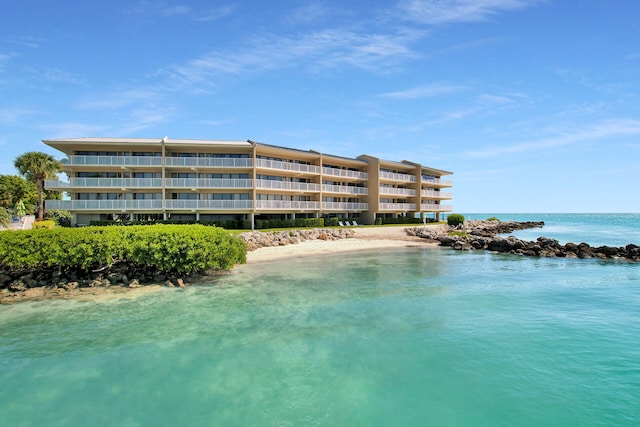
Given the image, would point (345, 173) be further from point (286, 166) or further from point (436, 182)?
point (436, 182)

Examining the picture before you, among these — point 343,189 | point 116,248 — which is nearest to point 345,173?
point 343,189

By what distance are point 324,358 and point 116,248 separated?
1251cm

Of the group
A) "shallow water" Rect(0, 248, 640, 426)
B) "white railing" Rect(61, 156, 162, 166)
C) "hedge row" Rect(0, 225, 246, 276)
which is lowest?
"shallow water" Rect(0, 248, 640, 426)

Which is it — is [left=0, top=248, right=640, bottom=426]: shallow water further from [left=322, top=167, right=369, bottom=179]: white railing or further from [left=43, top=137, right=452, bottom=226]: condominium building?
[left=322, top=167, right=369, bottom=179]: white railing

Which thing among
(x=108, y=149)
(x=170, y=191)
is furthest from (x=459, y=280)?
(x=108, y=149)

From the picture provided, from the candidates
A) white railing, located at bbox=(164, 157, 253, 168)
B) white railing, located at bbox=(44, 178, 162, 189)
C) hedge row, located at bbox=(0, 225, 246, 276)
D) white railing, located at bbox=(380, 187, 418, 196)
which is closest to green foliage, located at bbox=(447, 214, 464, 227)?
white railing, located at bbox=(380, 187, 418, 196)

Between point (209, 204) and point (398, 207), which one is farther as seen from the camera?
point (398, 207)

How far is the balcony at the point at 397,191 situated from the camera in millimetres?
58394

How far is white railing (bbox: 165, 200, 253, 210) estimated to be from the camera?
39719 mm

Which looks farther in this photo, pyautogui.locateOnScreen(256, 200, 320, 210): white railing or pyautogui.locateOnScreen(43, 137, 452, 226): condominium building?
pyautogui.locateOnScreen(256, 200, 320, 210): white railing

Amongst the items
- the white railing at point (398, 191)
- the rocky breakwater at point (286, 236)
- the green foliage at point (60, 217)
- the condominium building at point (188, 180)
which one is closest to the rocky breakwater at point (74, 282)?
the rocky breakwater at point (286, 236)

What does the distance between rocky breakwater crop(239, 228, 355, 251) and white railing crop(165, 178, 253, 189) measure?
29.4 feet

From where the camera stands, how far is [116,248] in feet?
53.0

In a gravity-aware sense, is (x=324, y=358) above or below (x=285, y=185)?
below
